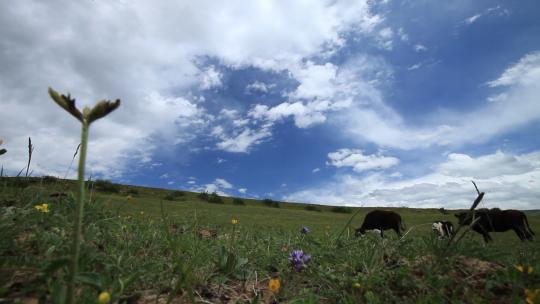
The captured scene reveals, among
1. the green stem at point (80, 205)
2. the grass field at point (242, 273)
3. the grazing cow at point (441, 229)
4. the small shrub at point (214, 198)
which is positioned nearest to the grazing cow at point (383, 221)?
the grazing cow at point (441, 229)

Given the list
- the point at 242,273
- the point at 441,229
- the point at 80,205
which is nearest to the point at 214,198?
the point at 441,229

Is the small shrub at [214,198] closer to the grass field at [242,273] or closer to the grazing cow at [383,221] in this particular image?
the grazing cow at [383,221]

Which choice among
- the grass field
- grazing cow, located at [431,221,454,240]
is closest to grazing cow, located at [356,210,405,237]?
grazing cow, located at [431,221,454,240]

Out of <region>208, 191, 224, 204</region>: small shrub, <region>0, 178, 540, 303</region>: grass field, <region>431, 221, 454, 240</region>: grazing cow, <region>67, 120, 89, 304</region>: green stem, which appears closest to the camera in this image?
<region>67, 120, 89, 304</region>: green stem

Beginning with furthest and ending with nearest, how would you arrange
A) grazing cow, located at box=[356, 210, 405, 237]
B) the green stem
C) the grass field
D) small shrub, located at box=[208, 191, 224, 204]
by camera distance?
small shrub, located at box=[208, 191, 224, 204] → grazing cow, located at box=[356, 210, 405, 237] → the grass field → the green stem

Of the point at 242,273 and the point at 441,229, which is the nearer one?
the point at 242,273

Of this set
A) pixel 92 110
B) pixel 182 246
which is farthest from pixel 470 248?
pixel 92 110

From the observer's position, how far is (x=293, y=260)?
274cm

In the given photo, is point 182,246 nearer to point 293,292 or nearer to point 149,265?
point 149,265

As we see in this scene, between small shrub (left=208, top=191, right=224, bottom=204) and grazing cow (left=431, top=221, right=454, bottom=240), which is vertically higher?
small shrub (left=208, top=191, right=224, bottom=204)

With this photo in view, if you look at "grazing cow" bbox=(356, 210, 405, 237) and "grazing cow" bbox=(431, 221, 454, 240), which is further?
"grazing cow" bbox=(356, 210, 405, 237)

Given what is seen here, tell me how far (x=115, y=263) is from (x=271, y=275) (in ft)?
4.76

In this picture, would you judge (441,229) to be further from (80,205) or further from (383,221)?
(383,221)

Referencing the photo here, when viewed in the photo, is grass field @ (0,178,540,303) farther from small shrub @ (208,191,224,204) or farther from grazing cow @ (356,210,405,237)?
small shrub @ (208,191,224,204)
